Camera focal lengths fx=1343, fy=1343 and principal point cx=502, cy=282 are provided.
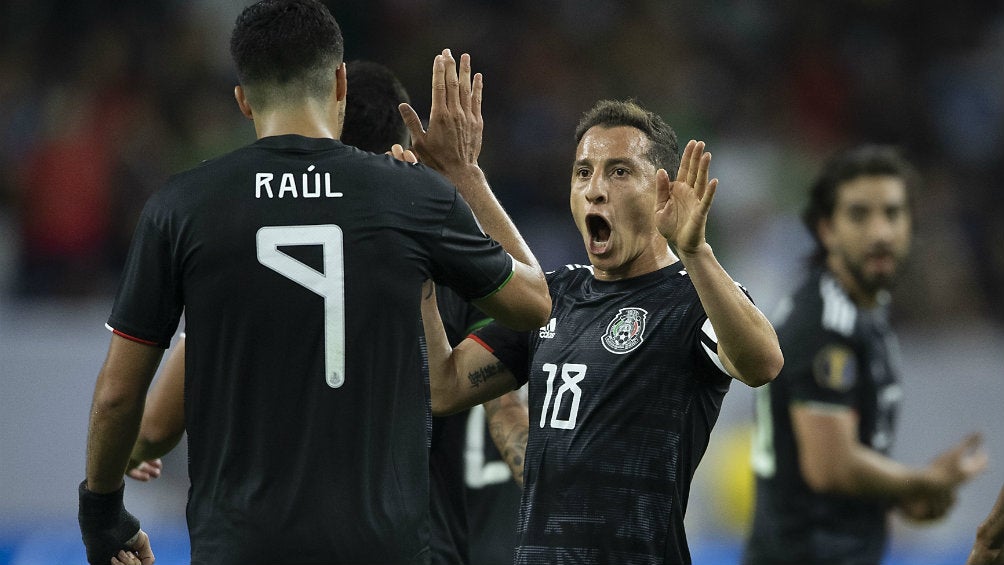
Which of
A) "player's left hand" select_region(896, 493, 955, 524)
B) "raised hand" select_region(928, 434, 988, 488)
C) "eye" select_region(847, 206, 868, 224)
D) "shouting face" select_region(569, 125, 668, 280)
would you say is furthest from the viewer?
"eye" select_region(847, 206, 868, 224)

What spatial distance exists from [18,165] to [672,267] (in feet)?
21.7

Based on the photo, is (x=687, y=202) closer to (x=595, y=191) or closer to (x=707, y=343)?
(x=707, y=343)

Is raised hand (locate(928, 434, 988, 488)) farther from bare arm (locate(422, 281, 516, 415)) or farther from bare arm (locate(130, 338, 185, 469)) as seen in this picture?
bare arm (locate(130, 338, 185, 469))

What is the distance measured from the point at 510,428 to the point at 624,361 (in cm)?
70

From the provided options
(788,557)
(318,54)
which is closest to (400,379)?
(318,54)

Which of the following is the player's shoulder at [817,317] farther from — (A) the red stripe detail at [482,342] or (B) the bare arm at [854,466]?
(A) the red stripe detail at [482,342]

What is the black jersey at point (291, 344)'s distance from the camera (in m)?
3.10

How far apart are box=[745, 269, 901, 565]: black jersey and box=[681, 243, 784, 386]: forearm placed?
2.12m

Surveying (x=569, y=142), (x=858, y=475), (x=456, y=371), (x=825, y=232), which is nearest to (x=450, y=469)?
(x=456, y=371)

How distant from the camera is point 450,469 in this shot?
4566 mm

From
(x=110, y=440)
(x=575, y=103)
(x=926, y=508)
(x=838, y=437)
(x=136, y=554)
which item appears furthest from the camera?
(x=575, y=103)

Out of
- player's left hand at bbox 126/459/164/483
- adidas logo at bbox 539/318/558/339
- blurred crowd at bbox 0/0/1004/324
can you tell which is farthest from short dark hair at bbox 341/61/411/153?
blurred crowd at bbox 0/0/1004/324

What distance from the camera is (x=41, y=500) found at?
8211 millimetres

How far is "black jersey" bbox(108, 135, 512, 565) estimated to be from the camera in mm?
3098
